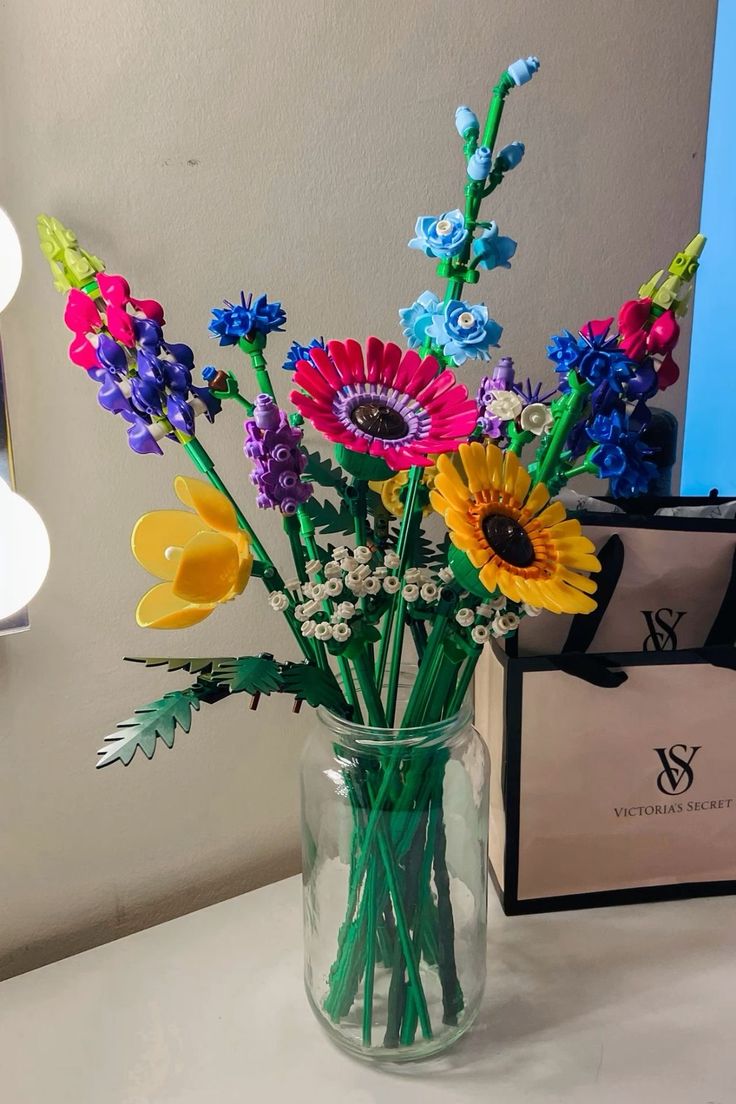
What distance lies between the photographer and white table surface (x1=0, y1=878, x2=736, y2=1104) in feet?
2.28

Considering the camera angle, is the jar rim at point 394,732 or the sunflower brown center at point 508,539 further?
the jar rim at point 394,732

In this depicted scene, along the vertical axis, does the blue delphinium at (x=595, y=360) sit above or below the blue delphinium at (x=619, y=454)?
above

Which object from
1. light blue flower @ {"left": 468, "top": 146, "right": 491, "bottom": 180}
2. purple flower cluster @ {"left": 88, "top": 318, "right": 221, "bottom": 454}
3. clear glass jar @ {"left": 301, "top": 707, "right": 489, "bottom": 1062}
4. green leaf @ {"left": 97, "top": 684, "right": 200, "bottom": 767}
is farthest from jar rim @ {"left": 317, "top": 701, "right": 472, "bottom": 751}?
light blue flower @ {"left": 468, "top": 146, "right": 491, "bottom": 180}

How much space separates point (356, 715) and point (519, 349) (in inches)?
19.1

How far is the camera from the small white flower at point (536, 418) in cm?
63

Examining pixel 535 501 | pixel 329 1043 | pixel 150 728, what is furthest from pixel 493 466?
pixel 329 1043

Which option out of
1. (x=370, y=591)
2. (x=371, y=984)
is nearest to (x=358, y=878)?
(x=371, y=984)

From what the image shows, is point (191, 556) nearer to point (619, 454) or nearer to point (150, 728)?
point (150, 728)

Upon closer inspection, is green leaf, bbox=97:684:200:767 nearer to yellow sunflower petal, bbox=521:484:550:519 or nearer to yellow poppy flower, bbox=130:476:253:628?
yellow poppy flower, bbox=130:476:253:628

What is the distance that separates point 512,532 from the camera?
1.87 ft

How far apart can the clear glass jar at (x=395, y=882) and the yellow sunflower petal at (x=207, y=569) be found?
16 cm

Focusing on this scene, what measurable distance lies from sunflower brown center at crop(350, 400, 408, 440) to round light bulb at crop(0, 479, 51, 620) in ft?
1.01

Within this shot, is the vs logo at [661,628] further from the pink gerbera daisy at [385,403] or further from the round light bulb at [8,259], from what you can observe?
the round light bulb at [8,259]

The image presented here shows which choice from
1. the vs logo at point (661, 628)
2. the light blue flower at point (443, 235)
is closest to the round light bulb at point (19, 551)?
the light blue flower at point (443, 235)
